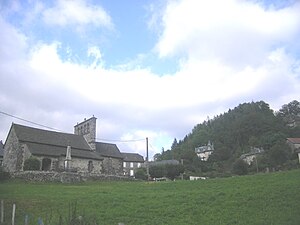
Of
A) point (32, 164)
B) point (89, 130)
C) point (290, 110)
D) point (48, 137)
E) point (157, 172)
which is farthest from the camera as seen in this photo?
point (290, 110)

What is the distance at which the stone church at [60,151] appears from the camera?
4355 cm

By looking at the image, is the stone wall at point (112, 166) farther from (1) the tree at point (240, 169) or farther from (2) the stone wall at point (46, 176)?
(1) the tree at point (240, 169)

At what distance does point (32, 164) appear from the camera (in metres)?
39.7

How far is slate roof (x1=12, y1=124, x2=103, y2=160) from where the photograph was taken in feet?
146

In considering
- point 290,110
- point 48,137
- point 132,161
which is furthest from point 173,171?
point 290,110

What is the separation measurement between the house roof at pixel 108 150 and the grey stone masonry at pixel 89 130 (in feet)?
5.62

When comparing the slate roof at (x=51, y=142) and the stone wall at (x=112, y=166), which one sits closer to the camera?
the slate roof at (x=51, y=142)

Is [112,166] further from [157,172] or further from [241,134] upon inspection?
[241,134]

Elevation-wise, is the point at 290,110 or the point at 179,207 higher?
the point at 290,110

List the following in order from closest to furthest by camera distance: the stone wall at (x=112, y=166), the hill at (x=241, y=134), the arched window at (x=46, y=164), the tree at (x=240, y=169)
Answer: the arched window at (x=46, y=164) → the tree at (x=240, y=169) → the stone wall at (x=112, y=166) → the hill at (x=241, y=134)

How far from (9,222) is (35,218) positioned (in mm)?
1542

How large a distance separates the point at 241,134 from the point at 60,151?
230 ft

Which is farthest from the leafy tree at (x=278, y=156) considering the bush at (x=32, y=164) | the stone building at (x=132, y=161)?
the stone building at (x=132, y=161)

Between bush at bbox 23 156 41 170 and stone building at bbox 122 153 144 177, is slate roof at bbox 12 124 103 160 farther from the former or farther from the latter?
stone building at bbox 122 153 144 177
